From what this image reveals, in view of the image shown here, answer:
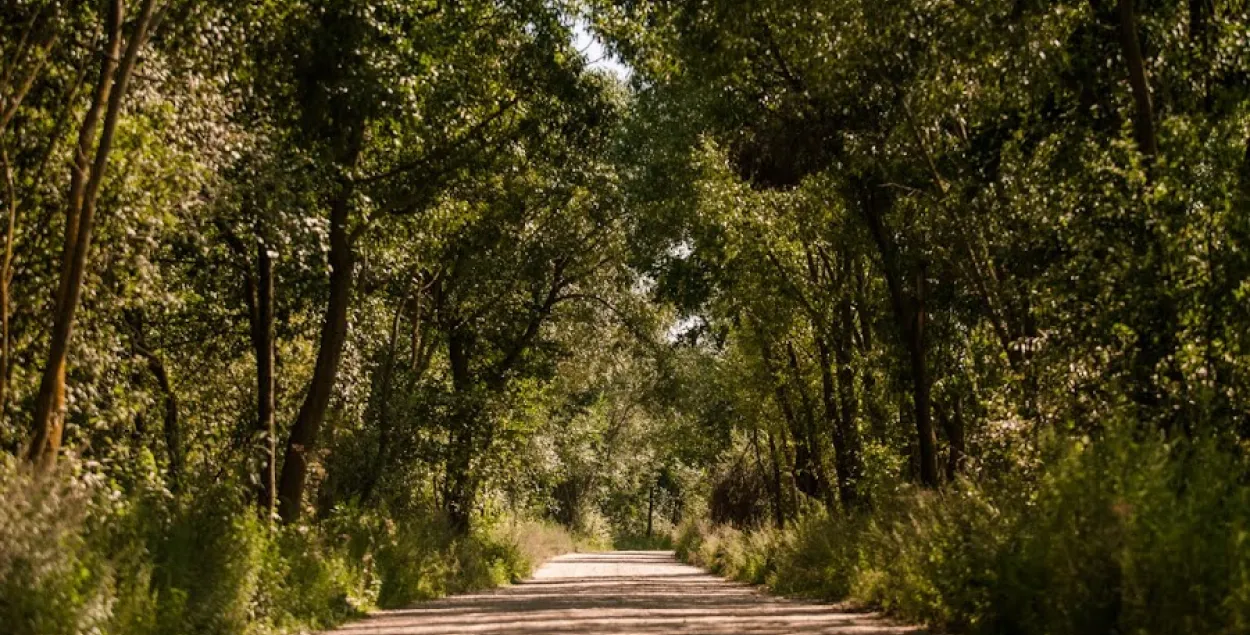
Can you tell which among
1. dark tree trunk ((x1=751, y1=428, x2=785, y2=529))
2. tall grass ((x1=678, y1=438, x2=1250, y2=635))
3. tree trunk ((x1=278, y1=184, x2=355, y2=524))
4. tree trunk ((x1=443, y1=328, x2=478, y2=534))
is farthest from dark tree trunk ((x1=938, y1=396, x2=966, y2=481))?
tree trunk ((x1=278, y1=184, x2=355, y2=524))

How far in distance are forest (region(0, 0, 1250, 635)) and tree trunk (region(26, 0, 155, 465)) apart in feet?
0.16

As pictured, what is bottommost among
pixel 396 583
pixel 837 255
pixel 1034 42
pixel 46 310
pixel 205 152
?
pixel 396 583

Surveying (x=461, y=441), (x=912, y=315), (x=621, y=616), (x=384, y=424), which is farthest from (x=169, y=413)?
(x=912, y=315)

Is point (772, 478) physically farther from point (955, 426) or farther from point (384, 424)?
point (384, 424)

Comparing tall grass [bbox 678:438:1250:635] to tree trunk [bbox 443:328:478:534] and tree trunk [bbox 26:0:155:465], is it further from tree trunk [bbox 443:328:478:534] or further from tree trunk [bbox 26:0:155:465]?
tree trunk [bbox 443:328:478:534]

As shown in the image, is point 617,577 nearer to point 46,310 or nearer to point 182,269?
point 182,269

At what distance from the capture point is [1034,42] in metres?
14.2

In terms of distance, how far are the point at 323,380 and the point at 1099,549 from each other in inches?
489

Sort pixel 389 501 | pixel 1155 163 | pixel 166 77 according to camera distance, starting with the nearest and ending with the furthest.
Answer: pixel 1155 163 < pixel 166 77 < pixel 389 501

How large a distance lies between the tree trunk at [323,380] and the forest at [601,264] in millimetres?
64

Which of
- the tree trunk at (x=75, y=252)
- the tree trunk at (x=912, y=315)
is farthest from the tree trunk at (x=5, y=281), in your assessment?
the tree trunk at (x=912, y=315)

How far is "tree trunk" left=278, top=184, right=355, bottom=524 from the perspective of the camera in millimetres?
19125

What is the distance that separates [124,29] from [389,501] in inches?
613

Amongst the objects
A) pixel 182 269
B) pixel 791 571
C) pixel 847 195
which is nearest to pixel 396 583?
pixel 182 269
